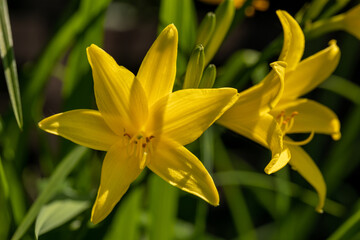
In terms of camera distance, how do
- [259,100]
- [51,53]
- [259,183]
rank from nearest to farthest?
[259,100] → [51,53] → [259,183]

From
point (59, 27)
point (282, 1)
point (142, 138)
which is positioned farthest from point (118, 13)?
point (142, 138)

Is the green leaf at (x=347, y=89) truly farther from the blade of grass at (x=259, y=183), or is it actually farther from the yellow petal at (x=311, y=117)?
the yellow petal at (x=311, y=117)

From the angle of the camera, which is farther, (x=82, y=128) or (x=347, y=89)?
(x=347, y=89)

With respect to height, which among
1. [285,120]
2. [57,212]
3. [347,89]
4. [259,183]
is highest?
[285,120]

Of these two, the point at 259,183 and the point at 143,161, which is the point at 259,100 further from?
the point at 259,183

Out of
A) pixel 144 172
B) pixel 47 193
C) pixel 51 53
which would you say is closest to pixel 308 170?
pixel 144 172

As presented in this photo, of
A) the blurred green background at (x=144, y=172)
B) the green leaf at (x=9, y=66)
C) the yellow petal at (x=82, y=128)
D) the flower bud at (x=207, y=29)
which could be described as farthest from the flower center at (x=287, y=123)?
the green leaf at (x=9, y=66)
